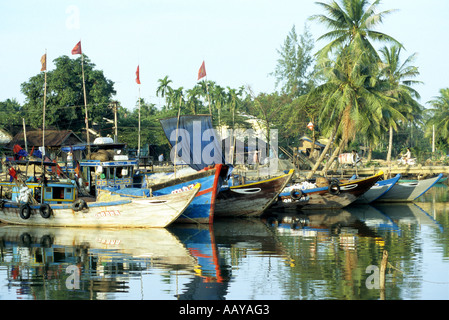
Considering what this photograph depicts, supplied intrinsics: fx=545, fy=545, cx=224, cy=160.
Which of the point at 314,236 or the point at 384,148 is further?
the point at 384,148

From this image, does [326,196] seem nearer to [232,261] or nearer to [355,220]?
[355,220]

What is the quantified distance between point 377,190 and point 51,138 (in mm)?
22412

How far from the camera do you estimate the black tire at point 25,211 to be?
Answer: 19.9 metres

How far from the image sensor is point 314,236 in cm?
1855

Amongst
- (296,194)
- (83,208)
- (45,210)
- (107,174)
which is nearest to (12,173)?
(45,210)

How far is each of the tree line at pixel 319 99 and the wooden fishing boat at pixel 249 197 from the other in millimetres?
3919

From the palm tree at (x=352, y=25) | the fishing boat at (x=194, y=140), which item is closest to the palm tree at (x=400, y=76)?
the palm tree at (x=352, y=25)

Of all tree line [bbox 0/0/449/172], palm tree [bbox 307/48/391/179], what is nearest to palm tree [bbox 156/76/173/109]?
tree line [bbox 0/0/449/172]

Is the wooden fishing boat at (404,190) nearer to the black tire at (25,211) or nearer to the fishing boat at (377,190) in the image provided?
the fishing boat at (377,190)

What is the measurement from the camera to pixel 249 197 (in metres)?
22.8
